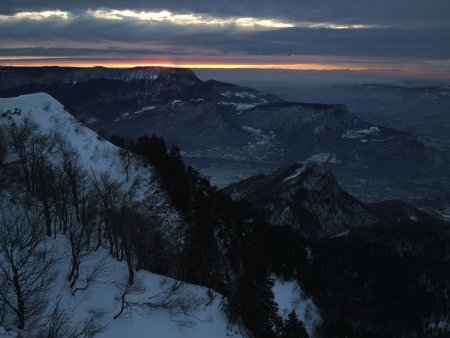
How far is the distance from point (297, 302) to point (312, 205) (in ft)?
348

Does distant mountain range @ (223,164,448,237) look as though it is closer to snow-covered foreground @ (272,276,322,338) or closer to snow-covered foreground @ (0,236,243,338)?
snow-covered foreground @ (272,276,322,338)

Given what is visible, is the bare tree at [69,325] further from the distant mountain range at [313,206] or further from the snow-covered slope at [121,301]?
the distant mountain range at [313,206]

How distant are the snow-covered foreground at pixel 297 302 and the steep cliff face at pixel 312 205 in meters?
82.1

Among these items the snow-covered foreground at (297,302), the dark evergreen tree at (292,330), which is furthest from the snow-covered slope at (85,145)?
the dark evergreen tree at (292,330)

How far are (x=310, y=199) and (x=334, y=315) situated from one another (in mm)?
83392

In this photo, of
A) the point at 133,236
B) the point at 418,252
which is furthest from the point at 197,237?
the point at 418,252

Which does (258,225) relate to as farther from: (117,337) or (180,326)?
(117,337)

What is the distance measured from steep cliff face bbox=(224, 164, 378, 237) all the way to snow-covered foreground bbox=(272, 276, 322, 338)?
82.1 metres

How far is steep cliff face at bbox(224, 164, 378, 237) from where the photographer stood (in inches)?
6353

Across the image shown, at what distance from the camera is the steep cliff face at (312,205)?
161375mm

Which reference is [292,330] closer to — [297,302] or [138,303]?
[297,302]

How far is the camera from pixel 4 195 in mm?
45656

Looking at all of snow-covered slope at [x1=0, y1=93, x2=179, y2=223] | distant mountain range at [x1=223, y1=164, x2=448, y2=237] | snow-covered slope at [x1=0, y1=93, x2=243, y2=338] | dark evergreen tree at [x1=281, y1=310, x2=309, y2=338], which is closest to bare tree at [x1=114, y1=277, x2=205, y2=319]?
snow-covered slope at [x1=0, y1=93, x2=243, y2=338]

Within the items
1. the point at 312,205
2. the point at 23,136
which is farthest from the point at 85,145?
the point at 312,205
